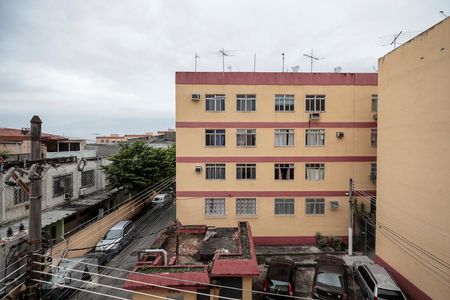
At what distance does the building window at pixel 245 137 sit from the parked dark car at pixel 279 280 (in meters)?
8.07

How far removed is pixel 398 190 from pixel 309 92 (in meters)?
8.26

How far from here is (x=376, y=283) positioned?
1077 centimetres

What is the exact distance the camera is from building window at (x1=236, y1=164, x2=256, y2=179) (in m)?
18.1

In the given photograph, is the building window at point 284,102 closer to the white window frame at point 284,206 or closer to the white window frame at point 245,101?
the white window frame at point 245,101

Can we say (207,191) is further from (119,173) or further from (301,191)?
(119,173)

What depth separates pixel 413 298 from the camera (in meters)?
11.4

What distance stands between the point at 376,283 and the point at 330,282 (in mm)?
1776

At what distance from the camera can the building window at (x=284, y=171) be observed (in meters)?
18.1

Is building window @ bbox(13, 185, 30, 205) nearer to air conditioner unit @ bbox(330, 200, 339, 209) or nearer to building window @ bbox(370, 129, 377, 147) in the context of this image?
air conditioner unit @ bbox(330, 200, 339, 209)

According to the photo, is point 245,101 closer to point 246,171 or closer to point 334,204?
point 246,171

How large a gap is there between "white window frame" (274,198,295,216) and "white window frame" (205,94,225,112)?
24.3ft

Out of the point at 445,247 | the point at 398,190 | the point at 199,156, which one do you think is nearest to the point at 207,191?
the point at 199,156

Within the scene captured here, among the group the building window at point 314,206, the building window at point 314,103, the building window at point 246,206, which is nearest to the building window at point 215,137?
the building window at point 246,206

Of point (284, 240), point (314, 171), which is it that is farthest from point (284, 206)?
point (314, 171)
